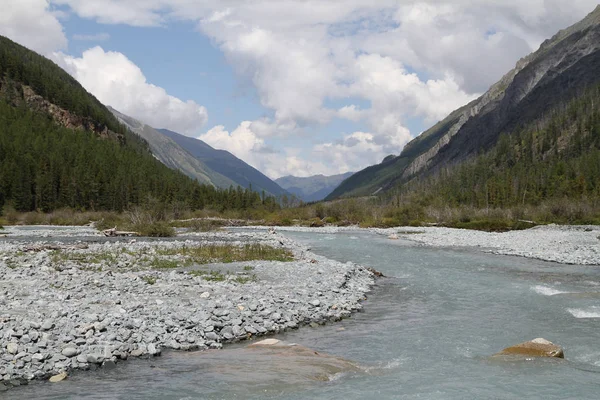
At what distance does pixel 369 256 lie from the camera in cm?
3941

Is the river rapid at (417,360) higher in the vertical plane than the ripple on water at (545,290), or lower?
lower

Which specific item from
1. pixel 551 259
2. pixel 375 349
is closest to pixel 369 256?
pixel 551 259

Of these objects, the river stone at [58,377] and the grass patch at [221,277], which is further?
the grass patch at [221,277]

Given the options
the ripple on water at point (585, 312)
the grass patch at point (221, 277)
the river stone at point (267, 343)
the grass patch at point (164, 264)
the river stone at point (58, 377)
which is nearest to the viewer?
the river stone at point (58, 377)

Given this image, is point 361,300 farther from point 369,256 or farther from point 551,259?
point 551,259

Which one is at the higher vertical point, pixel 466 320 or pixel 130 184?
pixel 130 184

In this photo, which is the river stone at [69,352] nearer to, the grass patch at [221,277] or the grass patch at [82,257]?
the grass patch at [221,277]

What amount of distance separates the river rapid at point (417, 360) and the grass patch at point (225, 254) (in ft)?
37.4

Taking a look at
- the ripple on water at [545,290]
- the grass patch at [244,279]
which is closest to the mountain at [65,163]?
the grass patch at [244,279]

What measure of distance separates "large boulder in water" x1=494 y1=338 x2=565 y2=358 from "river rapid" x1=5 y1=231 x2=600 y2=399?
0.32 m

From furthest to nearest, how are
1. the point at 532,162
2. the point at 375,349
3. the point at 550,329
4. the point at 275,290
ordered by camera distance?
the point at 532,162 → the point at 275,290 → the point at 550,329 → the point at 375,349

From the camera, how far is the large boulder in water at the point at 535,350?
12188mm

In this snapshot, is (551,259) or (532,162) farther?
(532,162)

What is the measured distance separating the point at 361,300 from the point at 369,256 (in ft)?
62.3
